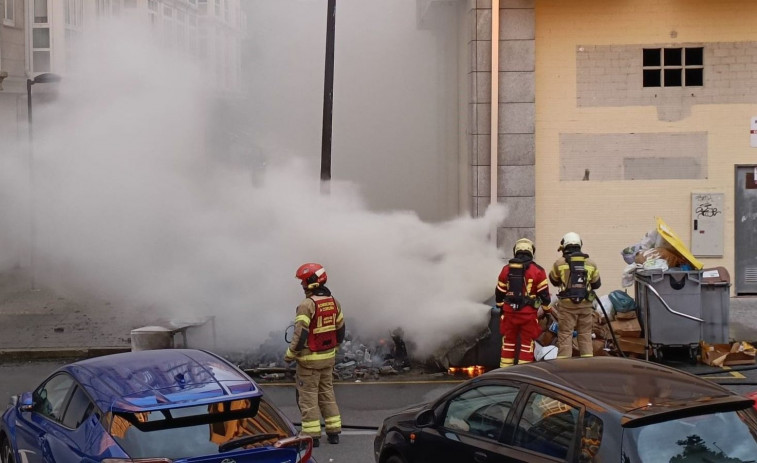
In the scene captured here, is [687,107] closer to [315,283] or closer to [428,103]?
[428,103]

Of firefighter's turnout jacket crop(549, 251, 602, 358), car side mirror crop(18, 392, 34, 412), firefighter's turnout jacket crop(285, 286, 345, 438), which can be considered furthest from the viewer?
firefighter's turnout jacket crop(549, 251, 602, 358)

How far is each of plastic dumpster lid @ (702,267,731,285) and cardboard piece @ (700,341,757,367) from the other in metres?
0.71

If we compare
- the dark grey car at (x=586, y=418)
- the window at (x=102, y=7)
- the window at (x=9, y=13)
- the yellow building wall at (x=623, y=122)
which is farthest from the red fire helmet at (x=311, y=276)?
the window at (x=9, y=13)

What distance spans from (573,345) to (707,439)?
19.1ft

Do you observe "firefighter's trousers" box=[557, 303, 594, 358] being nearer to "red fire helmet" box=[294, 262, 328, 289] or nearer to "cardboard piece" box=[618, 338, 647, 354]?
"cardboard piece" box=[618, 338, 647, 354]

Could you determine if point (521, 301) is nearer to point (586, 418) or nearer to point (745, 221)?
point (586, 418)

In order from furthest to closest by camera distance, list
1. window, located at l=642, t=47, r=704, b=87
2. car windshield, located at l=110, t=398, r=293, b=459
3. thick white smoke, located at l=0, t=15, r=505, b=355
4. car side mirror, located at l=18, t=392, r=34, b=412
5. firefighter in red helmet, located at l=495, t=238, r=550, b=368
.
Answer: window, located at l=642, t=47, r=704, b=87
thick white smoke, located at l=0, t=15, r=505, b=355
firefighter in red helmet, located at l=495, t=238, r=550, b=368
car side mirror, located at l=18, t=392, r=34, b=412
car windshield, located at l=110, t=398, r=293, b=459

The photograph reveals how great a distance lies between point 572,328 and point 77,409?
18.6 feet

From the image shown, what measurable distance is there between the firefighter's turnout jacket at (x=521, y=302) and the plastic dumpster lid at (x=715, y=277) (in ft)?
7.96

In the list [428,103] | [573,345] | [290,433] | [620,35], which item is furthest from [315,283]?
[428,103]

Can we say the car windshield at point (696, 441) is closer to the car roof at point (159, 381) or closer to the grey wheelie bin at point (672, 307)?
the car roof at point (159, 381)

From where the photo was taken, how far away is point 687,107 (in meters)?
14.0

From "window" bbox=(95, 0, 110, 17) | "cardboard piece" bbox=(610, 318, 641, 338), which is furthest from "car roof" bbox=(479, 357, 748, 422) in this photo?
"window" bbox=(95, 0, 110, 17)

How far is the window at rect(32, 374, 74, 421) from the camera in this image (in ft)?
19.2
